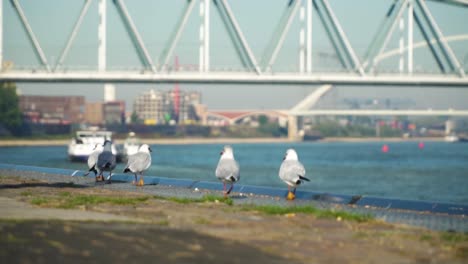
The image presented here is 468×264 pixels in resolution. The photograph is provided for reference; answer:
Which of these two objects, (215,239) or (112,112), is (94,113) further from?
(215,239)

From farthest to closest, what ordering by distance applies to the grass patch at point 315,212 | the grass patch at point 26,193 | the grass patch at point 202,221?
the grass patch at point 26,193 < the grass patch at point 315,212 < the grass patch at point 202,221

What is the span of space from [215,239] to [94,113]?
175428mm

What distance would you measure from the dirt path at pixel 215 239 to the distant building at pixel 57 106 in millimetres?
166912

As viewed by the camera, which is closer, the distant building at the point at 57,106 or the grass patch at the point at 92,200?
the grass patch at the point at 92,200

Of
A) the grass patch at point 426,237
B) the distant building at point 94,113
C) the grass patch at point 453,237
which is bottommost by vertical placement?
the grass patch at point 453,237

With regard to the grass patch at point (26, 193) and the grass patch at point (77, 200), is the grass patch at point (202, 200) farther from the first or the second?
the grass patch at point (26, 193)

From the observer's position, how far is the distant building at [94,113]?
593 feet

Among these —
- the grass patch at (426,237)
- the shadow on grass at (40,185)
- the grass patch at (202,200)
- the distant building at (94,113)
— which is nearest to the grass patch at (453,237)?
the grass patch at (426,237)

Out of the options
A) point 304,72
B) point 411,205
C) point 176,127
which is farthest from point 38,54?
point 176,127

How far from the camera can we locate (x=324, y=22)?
78.5 meters

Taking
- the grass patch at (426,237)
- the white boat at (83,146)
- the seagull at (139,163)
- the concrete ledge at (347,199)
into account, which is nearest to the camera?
Result: the grass patch at (426,237)

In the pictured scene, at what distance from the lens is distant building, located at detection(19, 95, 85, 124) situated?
182 meters

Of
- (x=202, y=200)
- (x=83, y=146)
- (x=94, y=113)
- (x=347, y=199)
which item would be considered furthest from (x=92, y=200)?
(x=94, y=113)

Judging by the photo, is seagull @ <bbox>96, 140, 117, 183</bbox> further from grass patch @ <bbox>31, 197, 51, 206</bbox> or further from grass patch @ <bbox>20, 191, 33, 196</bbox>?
grass patch @ <bbox>31, 197, 51, 206</bbox>
